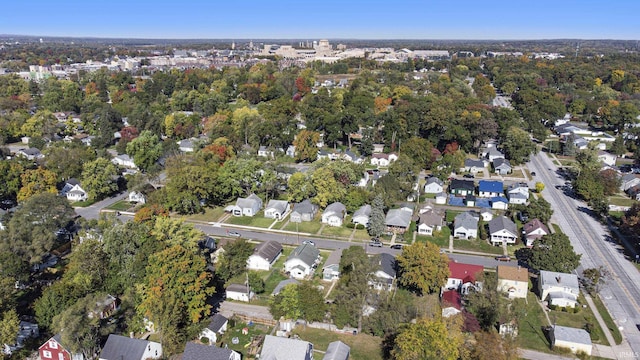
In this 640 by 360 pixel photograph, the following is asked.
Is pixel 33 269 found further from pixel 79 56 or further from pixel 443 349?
pixel 79 56

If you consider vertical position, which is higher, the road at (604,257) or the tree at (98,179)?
the tree at (98,179)

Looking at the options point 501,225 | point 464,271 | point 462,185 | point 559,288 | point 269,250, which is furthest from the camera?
point 462,185

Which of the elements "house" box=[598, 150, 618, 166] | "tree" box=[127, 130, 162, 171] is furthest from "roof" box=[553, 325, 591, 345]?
"tree" box=[127, 130, 162, 171]

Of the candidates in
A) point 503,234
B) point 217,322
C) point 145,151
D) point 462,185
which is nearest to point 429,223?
point 503,234

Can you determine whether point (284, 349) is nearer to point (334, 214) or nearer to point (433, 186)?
point (334, 214)

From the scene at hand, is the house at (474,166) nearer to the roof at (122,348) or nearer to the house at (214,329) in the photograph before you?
the house at (214,329)

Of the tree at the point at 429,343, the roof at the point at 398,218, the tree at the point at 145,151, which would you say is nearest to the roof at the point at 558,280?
the tree at the point at 429,343

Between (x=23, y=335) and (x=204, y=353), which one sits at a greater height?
(x=204, y=353)
